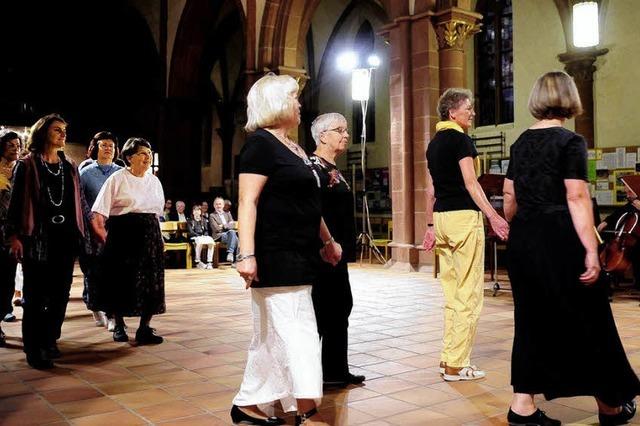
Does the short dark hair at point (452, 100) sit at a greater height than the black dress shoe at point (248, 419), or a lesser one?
greater

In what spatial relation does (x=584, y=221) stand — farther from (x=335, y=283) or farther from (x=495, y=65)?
(x=495, y=65)

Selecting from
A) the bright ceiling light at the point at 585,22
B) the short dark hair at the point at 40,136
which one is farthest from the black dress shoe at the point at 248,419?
the bright ceiling light at the point at 585,22

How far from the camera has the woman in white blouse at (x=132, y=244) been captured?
430 centimetres

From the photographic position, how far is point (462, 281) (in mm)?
3312

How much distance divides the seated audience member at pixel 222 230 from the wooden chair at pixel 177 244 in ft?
1.76

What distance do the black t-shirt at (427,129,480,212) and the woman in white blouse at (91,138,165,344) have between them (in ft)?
6.57

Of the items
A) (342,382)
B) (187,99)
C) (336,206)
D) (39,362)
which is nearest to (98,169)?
(39,362)

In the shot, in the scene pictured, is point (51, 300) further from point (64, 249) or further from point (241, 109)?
point (241, 109)

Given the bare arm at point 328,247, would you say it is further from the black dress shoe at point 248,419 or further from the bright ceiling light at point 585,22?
the bright ceiling light at point 585,22

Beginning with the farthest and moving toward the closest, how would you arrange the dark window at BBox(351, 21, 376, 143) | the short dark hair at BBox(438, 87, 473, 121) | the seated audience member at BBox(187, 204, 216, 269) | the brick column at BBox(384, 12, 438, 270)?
the dark window at BBox(351, 21, 376, 143)
the seated audience member at BBox(187, 204, 216, 269)
the brick column at BBox(384, 12, 438, 270)
the short dark hair at BBox(438, 87, 473, 121)

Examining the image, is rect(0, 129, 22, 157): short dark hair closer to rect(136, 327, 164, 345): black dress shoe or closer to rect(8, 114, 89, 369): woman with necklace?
rect(8, 114, 89, 369): woman with necklace

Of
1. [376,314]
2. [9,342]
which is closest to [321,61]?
[376,314]

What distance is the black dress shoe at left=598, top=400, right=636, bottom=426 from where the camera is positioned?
253cm

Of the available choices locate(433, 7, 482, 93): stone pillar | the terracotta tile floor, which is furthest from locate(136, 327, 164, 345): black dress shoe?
locate(433, 7, 482, 93): stone pillar
